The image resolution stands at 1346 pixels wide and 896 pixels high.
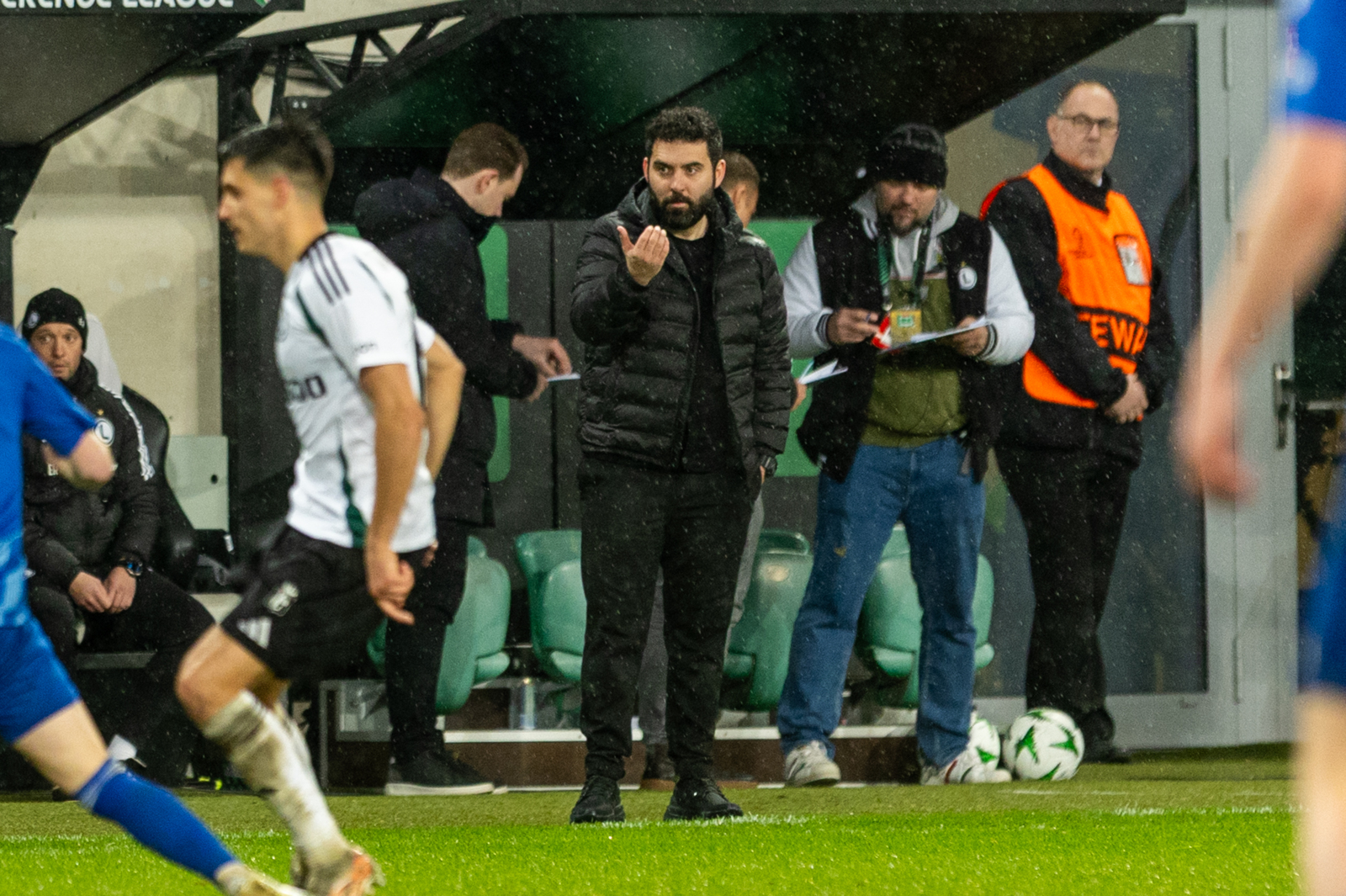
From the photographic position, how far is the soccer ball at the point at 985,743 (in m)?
7.23

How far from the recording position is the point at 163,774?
7.20 metres

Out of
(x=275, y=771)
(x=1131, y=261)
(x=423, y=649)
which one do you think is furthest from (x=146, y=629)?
(x=1131, y=261)

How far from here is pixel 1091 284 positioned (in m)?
7.64

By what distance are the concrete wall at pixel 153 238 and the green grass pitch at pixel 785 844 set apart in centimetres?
297

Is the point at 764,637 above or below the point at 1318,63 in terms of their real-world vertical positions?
below

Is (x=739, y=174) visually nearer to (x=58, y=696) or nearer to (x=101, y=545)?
(x=101, y=545)

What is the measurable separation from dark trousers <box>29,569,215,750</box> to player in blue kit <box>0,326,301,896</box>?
330 centimetres

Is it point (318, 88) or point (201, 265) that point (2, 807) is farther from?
point (318, 88)

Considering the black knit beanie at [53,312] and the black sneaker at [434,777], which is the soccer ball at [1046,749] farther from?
the black knit beanie at [53,312]

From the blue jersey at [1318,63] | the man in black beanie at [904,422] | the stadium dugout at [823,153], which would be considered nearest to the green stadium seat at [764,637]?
the stadium dugout at [823,153]

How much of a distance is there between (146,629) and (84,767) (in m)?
3.78

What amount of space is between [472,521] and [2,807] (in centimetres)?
198

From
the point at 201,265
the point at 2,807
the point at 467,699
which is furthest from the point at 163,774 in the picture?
the point at 201,265

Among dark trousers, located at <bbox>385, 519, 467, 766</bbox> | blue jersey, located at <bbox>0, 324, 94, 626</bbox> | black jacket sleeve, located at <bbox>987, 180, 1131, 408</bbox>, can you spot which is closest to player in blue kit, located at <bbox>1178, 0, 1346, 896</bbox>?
blue jersey, located at <bbox>0, 324, 94, 626</bbox>
